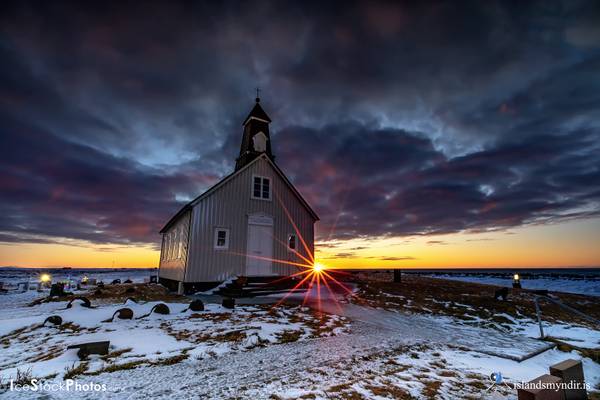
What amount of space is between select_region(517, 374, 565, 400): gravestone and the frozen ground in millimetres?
746

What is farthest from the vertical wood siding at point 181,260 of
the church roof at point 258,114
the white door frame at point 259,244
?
the church roof at point 258,114

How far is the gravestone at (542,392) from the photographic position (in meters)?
3.20

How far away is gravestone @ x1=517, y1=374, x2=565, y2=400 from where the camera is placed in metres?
3.20

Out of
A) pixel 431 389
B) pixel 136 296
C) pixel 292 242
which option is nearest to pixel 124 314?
pixel 136 296

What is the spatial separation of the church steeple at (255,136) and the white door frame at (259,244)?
477 cm

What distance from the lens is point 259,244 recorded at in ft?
56.4

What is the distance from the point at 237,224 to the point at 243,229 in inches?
18.6

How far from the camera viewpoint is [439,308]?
473 inches

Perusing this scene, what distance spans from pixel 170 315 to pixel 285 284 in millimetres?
8881

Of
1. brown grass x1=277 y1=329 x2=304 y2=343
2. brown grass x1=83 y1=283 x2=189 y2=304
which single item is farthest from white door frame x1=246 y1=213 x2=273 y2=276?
brown grass x1=277 y1=329 x2=304 y2=343

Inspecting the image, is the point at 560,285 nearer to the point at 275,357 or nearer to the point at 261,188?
the point at 261,188

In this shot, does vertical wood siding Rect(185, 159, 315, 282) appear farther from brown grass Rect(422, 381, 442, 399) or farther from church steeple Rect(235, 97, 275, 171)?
brown grass Rect(422, 381, 442, 399)

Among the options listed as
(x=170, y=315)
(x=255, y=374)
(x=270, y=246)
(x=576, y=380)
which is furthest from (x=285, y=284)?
(x=576, y=380)

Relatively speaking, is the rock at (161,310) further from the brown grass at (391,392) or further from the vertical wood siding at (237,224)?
the brown grass at (391,392)
